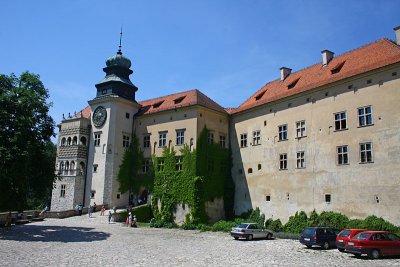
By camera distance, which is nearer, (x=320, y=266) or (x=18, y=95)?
(x=320, y=266)

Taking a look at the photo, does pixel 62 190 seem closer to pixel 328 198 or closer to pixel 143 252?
pixel 143 252

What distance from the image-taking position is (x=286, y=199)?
31.7 m

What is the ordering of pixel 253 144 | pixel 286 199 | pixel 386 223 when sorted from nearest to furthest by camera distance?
1. pixel 386 223
2. pixel 286 199
3. pixel 253 144

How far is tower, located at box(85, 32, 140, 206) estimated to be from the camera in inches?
1581

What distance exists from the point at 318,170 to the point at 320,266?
15.4m

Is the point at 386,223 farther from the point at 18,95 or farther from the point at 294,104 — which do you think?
the point at 18,95

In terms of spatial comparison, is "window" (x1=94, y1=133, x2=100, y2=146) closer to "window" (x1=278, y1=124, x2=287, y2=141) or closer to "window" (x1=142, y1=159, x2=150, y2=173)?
"window" (x1=142, y1=159, x2=150, y2=173)

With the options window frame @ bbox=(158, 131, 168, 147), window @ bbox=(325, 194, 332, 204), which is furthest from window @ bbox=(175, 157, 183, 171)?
window @ bbox=(325, 194, 332, 204)

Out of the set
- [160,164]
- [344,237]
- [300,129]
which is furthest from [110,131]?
[344,237]

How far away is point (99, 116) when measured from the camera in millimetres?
42406

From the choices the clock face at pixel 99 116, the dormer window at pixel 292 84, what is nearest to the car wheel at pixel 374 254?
the dormer window at pixel 292 84

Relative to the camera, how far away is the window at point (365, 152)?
86.4 ft

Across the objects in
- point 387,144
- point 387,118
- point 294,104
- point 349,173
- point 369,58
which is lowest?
point 349,173

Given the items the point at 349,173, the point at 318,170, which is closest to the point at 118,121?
the point at 318,170
